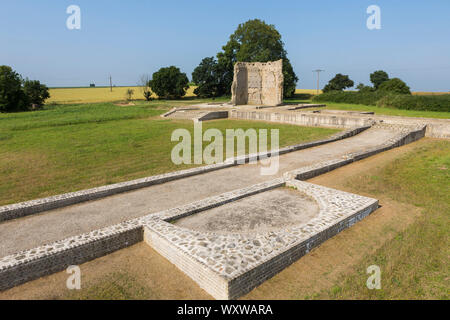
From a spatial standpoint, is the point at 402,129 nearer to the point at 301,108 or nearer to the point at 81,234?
the point at 301,108

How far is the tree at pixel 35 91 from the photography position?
44.9 meters

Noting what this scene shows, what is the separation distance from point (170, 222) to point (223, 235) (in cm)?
151

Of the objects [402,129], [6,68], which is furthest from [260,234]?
[6,68]

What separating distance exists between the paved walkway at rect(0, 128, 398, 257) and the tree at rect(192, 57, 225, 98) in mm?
44616

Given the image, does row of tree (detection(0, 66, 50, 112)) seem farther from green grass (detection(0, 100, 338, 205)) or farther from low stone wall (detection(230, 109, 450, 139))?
low stone wall (detection(230, 109, 450, 139))

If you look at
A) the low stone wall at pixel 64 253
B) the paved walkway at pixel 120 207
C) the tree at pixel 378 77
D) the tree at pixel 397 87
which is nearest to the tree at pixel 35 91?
the paved walkway at pixel 120 207

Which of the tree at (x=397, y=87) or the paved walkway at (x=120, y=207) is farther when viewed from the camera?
the tree at (x=397, y=87)

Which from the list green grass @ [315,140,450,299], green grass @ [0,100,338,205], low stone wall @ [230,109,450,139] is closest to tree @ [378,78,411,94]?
low stone wall @ [230,109,450,139]

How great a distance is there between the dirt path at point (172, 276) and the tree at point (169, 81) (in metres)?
51.5

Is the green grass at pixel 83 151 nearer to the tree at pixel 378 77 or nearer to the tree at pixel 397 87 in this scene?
the tree at pixel 397 87

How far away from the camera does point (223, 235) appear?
6117 mm

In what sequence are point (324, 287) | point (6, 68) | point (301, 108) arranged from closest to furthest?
point (324, 287)
point (301, 108)
point (6, 68)

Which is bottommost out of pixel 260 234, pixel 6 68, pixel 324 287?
pixel 324 287

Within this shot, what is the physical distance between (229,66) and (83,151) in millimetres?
41949
